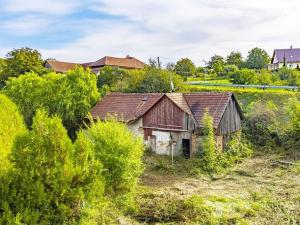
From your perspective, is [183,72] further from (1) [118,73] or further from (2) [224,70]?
(1) [118,73]

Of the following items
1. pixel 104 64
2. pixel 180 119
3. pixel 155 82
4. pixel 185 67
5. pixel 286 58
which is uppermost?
pixel 286 58

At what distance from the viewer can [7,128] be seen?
581 inches

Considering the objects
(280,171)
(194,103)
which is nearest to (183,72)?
(194,103)

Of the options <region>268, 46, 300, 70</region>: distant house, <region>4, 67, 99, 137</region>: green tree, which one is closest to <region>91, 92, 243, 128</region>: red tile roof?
<region>4, 67, 99, 137</region>: green tree

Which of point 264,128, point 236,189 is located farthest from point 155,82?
point 236,189

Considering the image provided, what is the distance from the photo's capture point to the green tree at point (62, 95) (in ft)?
99.8

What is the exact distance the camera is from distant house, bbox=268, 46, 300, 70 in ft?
256

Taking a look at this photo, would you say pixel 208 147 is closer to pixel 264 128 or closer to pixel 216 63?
pixel 264 128

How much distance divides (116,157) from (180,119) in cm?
995

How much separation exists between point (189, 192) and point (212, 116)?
8.08 metres

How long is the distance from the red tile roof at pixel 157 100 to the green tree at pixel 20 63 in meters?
23.7

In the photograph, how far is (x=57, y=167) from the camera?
1343cm

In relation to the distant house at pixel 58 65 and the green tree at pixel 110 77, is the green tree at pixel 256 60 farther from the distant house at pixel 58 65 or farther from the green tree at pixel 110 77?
the green tree at pixel 110 77

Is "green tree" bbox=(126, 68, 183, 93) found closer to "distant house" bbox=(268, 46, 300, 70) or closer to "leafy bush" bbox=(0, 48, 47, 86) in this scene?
"leafy bush" bbox=(0, 48, 47, 86)
